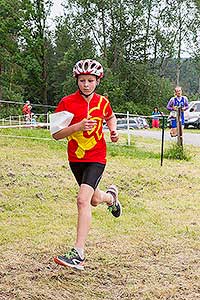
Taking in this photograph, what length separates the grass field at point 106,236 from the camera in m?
4.14

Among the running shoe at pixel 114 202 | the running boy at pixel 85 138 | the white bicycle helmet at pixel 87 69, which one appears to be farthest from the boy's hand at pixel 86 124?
the running shoe at pixel 114 202

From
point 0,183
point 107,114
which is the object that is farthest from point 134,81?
point 107,114

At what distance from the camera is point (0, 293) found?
3.94 metres

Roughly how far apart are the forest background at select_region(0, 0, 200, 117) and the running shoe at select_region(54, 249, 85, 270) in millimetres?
38017

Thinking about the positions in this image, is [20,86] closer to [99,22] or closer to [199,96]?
[99,22]

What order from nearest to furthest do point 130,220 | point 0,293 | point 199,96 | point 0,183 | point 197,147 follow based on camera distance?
1. point 0,293
2. point 130,220
3. point 0,183
4. point 197,147
5. point 199,96

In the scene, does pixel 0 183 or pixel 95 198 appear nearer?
pixel 95 198

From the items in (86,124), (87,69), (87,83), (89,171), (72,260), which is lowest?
(72,260)

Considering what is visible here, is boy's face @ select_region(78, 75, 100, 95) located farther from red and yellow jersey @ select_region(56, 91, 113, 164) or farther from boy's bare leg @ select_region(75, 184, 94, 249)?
boy's bare leg @ select_region(75, 184, 94, 249)

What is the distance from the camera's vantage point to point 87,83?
4512mm

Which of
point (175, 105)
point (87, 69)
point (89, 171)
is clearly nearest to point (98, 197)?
point (89, 171)

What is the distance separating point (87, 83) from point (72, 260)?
1.42 metres

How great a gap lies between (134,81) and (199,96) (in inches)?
307

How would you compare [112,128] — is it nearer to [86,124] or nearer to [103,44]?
[86,124]
